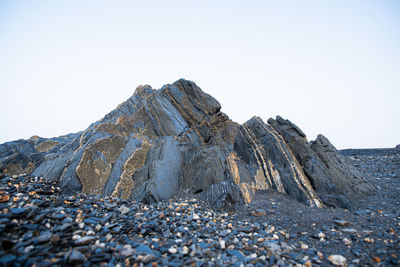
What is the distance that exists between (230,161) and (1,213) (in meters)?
11.7

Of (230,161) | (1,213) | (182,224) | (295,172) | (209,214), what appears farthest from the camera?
(230,161)

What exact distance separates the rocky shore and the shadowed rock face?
192 centimetres

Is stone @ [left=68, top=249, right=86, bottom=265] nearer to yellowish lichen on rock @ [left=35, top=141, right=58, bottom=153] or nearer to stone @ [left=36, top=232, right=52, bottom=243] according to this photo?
stone @ [left=36, top=232, right=52, bottom=243]

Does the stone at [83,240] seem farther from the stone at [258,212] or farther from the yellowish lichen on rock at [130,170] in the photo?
the stone at [258,212]

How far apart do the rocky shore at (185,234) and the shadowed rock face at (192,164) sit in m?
1.92

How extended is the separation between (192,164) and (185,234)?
7301mm

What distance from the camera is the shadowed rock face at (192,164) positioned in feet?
41.6

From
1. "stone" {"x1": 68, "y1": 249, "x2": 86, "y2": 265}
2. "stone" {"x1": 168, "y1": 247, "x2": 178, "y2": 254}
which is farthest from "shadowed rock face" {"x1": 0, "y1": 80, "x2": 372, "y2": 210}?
"stone" {"x1": 68, "y1": 249, "x2": 86, "y2": 265}

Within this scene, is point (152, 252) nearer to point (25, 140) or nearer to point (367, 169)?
point (367, 169)

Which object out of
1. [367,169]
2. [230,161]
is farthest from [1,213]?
[367,169]

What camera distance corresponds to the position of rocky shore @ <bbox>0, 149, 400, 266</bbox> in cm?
573

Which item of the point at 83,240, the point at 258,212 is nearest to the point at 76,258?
the point at 83,240

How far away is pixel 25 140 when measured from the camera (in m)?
22.8

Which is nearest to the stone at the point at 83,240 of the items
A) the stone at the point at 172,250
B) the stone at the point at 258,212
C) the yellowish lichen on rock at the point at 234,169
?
the stone at the point at 172,250
